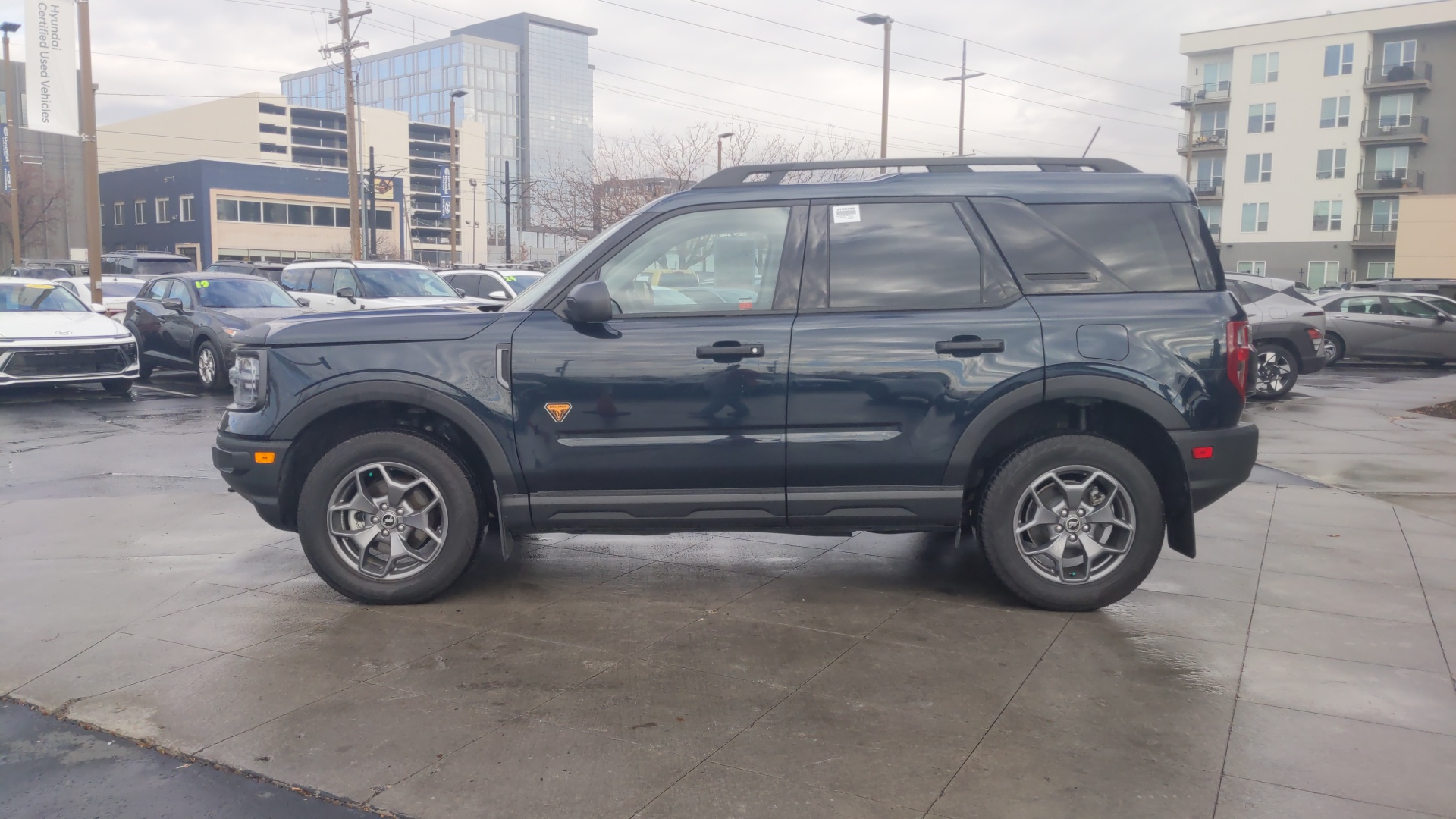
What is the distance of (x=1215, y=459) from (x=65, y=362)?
13.6 metres

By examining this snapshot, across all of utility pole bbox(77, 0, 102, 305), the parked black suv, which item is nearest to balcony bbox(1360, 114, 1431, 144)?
utility pole bbox(77, 0, 102, 305)

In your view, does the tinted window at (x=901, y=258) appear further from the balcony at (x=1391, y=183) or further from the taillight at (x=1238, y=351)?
the balcony at (x=1391, y=183)

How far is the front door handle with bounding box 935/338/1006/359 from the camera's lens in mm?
4883

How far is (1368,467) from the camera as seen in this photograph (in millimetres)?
9406

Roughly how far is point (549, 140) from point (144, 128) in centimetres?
9108

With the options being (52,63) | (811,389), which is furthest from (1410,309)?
(52,63)

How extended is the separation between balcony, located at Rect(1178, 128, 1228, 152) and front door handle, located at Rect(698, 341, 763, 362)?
6721 centimetres

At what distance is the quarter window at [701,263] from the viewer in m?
5.04

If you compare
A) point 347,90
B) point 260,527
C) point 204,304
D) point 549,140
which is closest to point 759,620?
point 260,527

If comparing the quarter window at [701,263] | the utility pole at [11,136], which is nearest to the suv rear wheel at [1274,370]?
the quarter window at [701,263]

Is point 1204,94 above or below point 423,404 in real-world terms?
above

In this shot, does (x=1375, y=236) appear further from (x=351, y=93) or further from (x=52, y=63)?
(x=52, y=63)

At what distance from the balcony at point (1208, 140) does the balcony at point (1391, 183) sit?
8.05 meters

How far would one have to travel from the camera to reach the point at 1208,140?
65.6 metres
